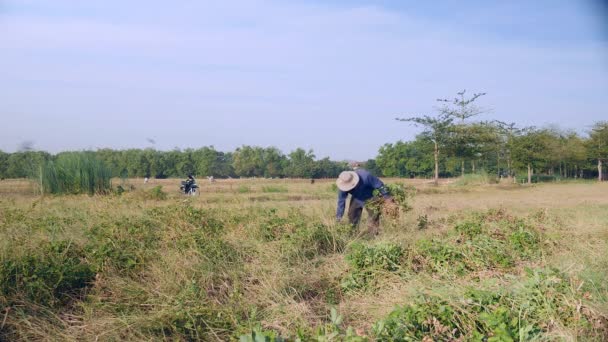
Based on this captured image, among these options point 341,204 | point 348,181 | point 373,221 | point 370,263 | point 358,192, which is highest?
point 348,181

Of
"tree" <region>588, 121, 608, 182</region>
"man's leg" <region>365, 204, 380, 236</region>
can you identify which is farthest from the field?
"tree" <region>588, 121, 608, 182</region>

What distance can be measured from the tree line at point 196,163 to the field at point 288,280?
9.21 meters

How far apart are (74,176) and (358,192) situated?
9612 millimetres

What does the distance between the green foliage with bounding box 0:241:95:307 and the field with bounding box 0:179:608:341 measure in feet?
0.04

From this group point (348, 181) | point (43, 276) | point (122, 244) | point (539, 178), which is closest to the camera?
point (43, 276)

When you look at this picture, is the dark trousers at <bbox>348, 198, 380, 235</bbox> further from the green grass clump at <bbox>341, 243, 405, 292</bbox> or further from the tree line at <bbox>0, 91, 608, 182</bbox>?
the tree line at <bbox>0, 91, 608, 182</bbox>

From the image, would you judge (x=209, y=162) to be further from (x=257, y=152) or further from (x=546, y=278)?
(x=546, y=278)

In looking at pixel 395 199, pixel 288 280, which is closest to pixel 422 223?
pixel 395 199

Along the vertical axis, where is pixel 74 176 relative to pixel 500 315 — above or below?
above

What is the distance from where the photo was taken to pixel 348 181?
7.29 meters

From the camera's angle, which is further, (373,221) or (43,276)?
(373,221)

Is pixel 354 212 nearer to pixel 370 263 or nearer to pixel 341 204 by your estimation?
pixel 341 204

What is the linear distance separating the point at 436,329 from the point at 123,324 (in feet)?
7.65

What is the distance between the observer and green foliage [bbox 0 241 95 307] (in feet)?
13.9
